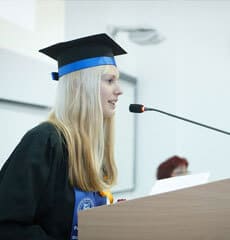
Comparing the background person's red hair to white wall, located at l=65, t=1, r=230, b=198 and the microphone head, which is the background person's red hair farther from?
the microphone head

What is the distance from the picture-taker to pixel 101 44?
151 cm

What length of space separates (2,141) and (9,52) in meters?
0.45

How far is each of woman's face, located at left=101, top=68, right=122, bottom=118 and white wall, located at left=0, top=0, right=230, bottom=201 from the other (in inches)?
68.8

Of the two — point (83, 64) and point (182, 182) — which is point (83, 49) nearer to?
point (83, 64)

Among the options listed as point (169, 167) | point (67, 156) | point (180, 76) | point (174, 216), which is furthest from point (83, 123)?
point (180, 76)

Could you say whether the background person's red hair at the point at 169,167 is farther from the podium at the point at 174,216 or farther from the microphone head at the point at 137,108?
the podium at the point at 174,216

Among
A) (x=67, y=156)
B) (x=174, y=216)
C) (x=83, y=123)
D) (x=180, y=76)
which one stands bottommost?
(x=174, y=216)

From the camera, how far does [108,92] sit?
144cm

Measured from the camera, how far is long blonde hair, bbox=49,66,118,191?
1.33 meters

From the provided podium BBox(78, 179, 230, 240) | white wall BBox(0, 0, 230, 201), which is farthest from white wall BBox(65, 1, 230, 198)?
podium BBox(78, 179, 230, 240)

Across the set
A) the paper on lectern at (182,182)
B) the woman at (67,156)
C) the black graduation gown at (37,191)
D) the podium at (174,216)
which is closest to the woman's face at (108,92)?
the woman at (67,156)

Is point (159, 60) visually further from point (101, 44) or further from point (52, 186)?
point (52, 186)

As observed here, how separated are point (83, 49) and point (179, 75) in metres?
2.20

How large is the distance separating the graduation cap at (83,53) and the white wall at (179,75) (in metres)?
1.66
